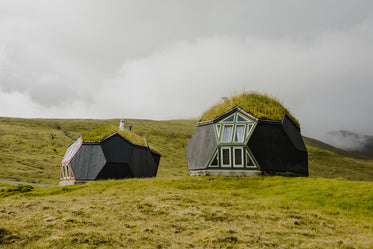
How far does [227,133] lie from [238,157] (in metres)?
2.47

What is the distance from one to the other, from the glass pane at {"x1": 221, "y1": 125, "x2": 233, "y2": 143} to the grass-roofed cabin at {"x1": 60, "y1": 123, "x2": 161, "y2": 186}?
38.2 ft

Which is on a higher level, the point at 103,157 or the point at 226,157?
the point at 226,157

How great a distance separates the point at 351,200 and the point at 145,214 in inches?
428

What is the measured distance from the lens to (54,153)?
96750mm

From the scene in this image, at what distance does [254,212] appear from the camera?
52.2ft

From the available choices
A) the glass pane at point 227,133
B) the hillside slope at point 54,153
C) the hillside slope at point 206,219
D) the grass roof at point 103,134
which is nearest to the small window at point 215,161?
the glass pane at point 227,133

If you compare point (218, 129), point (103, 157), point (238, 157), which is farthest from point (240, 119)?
point (103, 157)

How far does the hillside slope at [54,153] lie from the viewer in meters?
74.2

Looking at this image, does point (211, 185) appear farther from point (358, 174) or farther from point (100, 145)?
point (358, 174)

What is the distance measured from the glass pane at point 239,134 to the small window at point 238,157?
2.64ft

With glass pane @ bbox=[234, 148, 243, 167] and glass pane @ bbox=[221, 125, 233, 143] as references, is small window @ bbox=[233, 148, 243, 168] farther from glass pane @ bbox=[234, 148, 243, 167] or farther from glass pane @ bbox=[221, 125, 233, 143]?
glass pane @ bbox=[221, 125, 233, 143]

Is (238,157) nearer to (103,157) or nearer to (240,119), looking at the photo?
(240,119)

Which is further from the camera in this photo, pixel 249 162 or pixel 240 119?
pixel 240 119

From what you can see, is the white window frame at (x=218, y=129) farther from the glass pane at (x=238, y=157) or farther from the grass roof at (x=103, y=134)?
the grass roof at (x=103, y=134)
